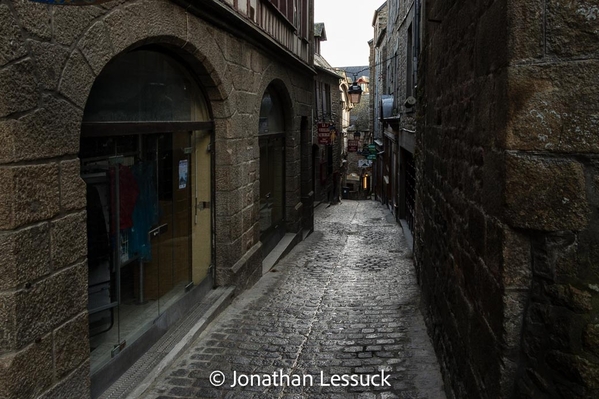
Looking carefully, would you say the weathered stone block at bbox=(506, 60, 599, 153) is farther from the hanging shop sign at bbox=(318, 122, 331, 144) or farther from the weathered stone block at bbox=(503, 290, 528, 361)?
the hanging shop sign at bbox=(318, 122, 331, 144)

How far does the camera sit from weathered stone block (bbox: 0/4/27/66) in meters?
2.81

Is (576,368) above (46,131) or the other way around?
the other way around

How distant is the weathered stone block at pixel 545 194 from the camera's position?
267cm

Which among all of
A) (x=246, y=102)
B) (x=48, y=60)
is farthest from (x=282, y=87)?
(x=48, y=60)

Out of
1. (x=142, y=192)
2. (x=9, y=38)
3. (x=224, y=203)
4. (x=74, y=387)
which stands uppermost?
(x=9, y=38)

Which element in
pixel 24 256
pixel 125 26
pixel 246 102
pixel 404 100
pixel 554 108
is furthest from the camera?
pixel 404 100

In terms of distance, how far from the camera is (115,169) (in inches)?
175

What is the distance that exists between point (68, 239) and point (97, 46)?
3.95 feet

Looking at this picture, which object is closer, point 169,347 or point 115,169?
point 115,169

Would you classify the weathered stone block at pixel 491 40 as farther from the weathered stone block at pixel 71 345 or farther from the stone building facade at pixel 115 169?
the weathered stone block at pixel 71 345

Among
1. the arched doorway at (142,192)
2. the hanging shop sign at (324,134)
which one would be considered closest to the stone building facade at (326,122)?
the hanging shop sign at (324,134)

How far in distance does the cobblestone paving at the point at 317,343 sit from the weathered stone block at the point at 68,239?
1422mm

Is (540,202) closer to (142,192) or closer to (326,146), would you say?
(142,192)

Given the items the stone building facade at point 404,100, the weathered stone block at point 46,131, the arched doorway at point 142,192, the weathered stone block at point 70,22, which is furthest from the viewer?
the stone building facade at point 404,100
